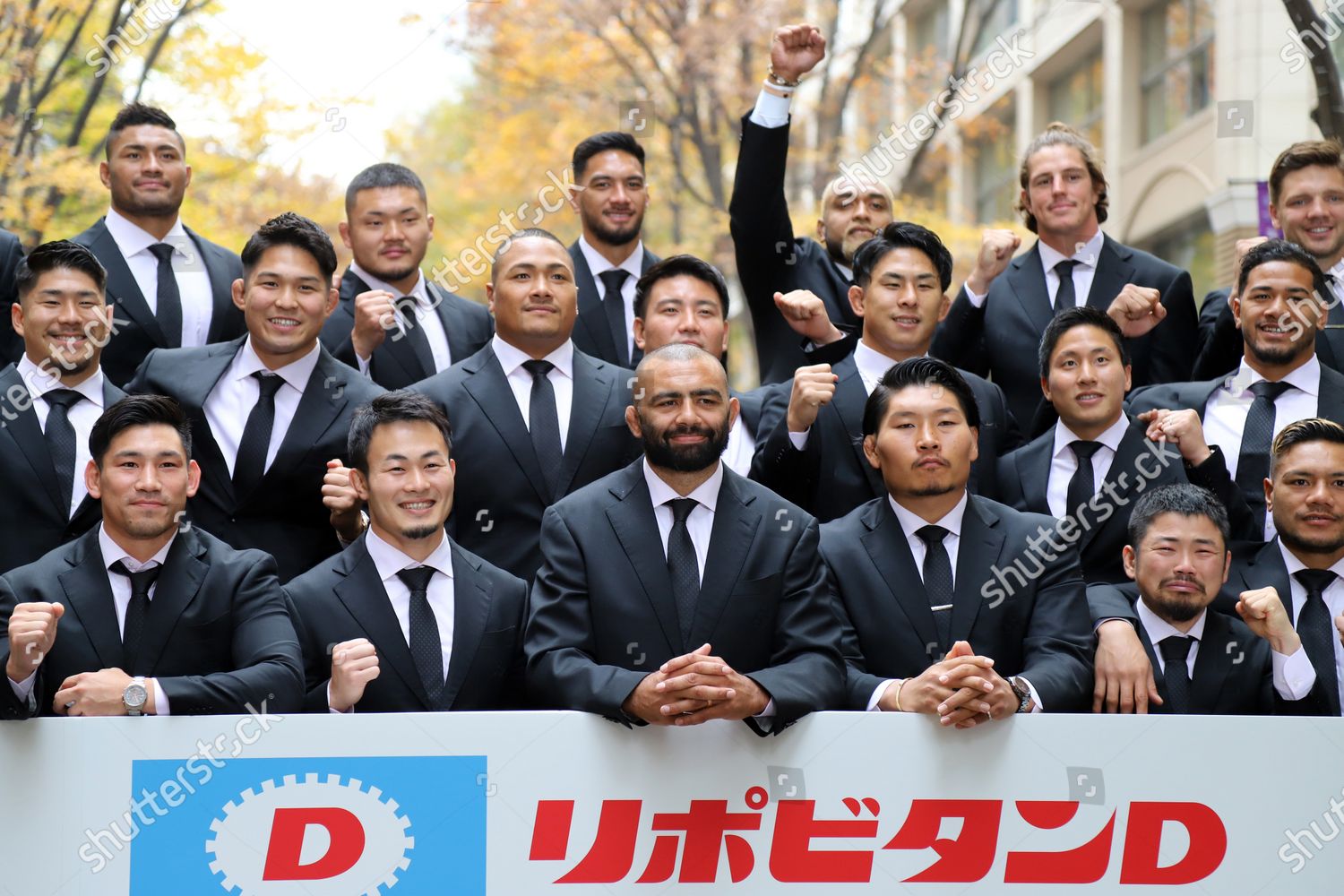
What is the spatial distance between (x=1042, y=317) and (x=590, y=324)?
7.20 feet

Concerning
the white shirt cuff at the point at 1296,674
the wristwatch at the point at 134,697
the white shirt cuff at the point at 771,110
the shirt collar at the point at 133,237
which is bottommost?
the wristwatch at the point at 134,697

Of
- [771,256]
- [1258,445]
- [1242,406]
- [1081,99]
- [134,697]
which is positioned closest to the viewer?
[134,697]

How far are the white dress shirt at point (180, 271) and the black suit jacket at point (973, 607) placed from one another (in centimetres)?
341

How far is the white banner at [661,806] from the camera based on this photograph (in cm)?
470

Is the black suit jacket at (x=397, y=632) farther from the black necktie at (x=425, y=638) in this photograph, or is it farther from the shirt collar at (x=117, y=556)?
the shirt collar at (x=117, y=556)

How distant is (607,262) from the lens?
7.81 metres

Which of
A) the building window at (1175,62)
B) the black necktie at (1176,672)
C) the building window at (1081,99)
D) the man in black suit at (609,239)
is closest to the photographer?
the black necktie at (1176,672)

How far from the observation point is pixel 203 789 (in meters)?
4.69

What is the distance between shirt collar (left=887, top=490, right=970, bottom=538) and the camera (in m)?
5.57

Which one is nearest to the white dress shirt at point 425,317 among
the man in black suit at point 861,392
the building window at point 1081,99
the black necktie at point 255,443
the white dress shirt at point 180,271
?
the white dress shirt at point 180,271

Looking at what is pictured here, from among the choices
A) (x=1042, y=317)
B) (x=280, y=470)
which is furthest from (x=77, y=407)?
(x=1042, y=317)

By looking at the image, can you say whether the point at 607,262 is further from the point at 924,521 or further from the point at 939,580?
the point at 939,580

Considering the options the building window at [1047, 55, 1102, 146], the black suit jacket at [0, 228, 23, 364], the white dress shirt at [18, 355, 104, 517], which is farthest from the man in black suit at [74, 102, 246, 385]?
the building window at [1047, 55, 1102, 146]

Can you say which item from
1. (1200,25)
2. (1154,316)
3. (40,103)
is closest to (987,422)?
(1154,316)
